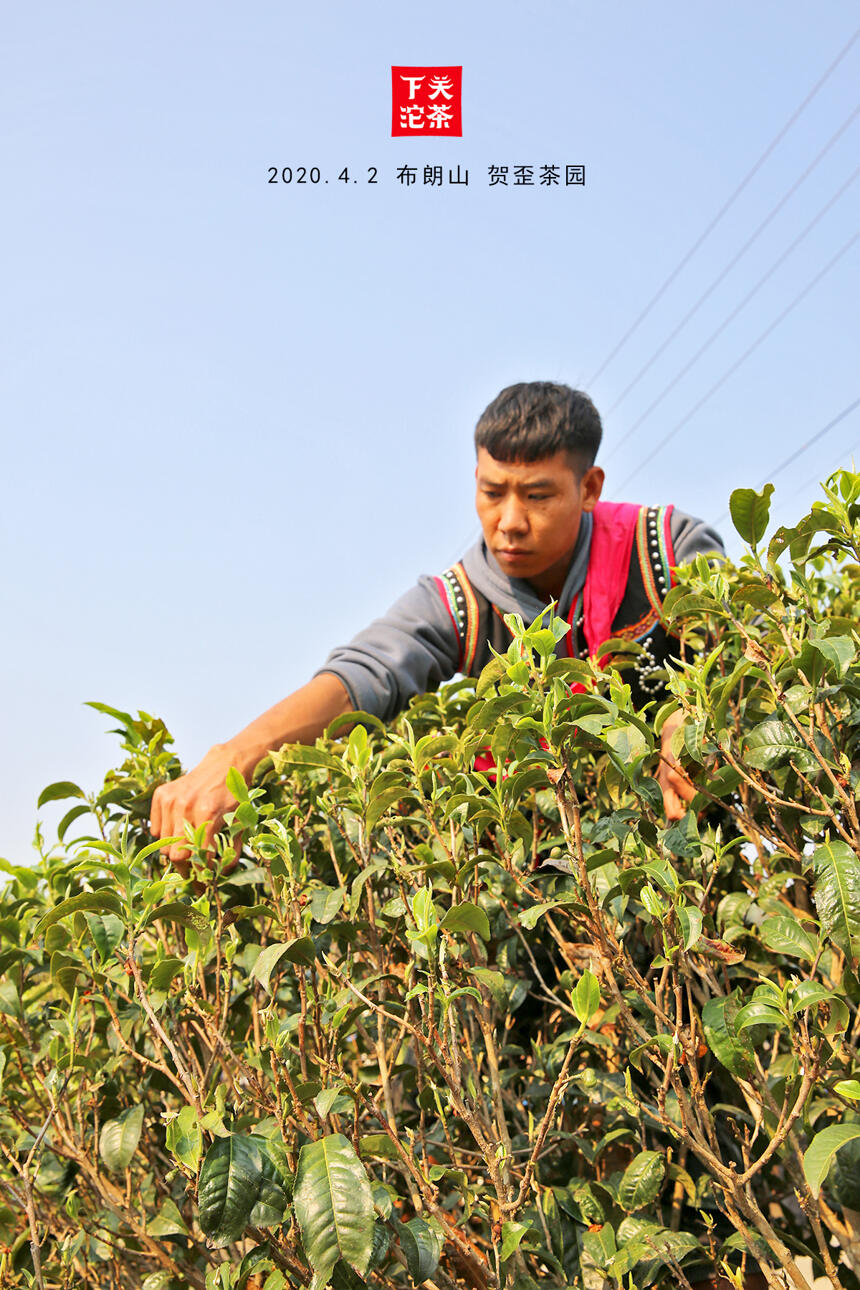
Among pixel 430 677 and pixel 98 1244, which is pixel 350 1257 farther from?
pixel 430 677

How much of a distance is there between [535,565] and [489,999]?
152 centimetres

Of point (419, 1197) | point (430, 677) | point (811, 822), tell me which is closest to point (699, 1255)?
point (419, 1197)

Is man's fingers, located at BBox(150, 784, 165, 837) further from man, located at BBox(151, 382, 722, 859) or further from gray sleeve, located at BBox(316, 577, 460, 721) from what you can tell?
man, located at BBox(151, 382, 722, 859)

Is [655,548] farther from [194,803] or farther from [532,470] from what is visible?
[194,803]

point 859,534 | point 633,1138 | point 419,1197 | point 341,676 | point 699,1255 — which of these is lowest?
point 699,1255

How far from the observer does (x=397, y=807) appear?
2053 mm

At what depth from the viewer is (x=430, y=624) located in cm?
304

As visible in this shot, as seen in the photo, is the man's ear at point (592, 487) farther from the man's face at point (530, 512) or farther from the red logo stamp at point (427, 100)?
the red logo stamp at point (427, 100)

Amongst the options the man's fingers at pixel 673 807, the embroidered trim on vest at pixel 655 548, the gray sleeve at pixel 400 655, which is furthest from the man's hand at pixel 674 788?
the embroidered trim on vest at pixel 655 548

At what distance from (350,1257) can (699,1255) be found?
796 mm

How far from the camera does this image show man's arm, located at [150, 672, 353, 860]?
6.17 ft

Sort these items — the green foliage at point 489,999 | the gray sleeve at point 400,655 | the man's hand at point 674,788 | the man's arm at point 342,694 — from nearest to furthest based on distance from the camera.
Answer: the green foliage at point 489,999 < the man's hand at point 674,788 < the man's arm at point 342,694 < the gray sleeve at point 400,655

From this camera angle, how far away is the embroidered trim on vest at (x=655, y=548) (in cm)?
294

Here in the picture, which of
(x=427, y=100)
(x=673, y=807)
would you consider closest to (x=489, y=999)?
(x=673, y=807)
